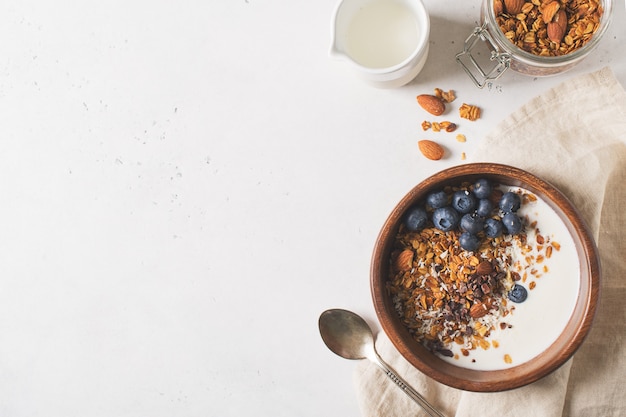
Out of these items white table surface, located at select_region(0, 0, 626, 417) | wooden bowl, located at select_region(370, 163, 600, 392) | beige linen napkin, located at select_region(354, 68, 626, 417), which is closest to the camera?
wooden bowl, located at select_region(370, 163, 600, 392)

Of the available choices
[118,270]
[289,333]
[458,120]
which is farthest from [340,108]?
[118,270]

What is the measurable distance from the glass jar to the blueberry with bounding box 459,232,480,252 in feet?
0.97

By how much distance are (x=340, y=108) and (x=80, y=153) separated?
1.84 feet

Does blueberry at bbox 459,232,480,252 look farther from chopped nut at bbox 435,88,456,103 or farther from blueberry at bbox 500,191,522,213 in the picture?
chopped nut at bbox 435,88,456,103

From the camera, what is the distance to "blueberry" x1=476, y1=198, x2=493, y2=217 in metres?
1.08

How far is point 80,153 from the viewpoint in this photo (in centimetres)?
132

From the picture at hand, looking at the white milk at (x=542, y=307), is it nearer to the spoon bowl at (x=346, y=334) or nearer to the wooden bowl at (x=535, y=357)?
the wooden bowl at (x=535, y=357)

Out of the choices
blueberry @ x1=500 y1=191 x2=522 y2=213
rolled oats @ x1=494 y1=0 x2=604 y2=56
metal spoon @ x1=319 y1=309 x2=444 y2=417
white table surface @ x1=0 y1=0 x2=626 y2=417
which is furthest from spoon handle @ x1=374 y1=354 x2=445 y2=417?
rolled oats @ x1=494 y1=0 x2=604 y2=56

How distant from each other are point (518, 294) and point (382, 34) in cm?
53

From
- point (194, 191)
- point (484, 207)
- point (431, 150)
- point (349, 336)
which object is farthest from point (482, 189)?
point (194, 191)

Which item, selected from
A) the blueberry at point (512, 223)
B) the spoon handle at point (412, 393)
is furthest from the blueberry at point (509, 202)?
the spoon handle at point (412, 393)

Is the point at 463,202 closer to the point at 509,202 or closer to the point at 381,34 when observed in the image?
the point at 509,202

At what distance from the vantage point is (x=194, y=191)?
1.28 m

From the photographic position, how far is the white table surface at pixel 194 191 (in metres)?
1.24
